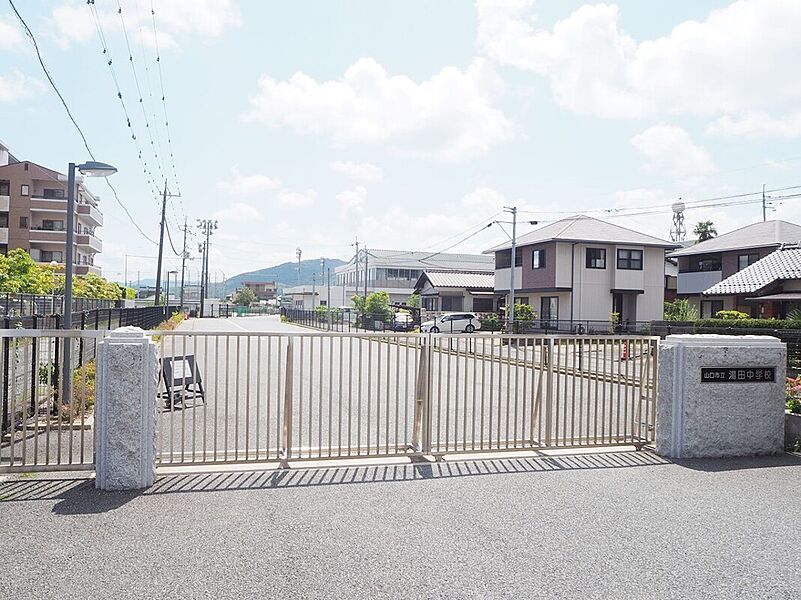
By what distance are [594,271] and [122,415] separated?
3595cm

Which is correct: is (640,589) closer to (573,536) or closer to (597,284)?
(573,536)

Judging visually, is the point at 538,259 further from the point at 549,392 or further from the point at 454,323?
the point at 549,392

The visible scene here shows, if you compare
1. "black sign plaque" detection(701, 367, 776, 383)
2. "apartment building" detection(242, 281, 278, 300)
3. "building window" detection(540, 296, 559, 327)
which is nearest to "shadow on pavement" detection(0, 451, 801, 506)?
"black sign plaque" detection(701, 367, 776, 383)

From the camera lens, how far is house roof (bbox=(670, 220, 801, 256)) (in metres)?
36.8

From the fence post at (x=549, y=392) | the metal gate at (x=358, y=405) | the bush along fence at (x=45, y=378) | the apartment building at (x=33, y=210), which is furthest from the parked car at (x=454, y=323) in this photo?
the apartment building at (x=33, y=210)

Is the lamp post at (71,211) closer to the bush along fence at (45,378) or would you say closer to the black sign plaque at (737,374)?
the bush along fence at (45,378)

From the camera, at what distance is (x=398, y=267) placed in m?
86.2

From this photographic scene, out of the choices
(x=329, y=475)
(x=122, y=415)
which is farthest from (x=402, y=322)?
(x=122, y=415)

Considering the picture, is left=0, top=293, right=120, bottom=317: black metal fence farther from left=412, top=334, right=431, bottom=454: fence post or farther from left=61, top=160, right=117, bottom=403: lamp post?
left=412, top=334, right=431, bottom=454: fence post

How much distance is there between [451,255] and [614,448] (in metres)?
90.7

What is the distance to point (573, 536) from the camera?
15.5 ft

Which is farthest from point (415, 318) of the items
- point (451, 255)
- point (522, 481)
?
point (451, 255)

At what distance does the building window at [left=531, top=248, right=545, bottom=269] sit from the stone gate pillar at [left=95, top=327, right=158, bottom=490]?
35.5 m

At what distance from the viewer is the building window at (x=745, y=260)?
3763 centimetres
